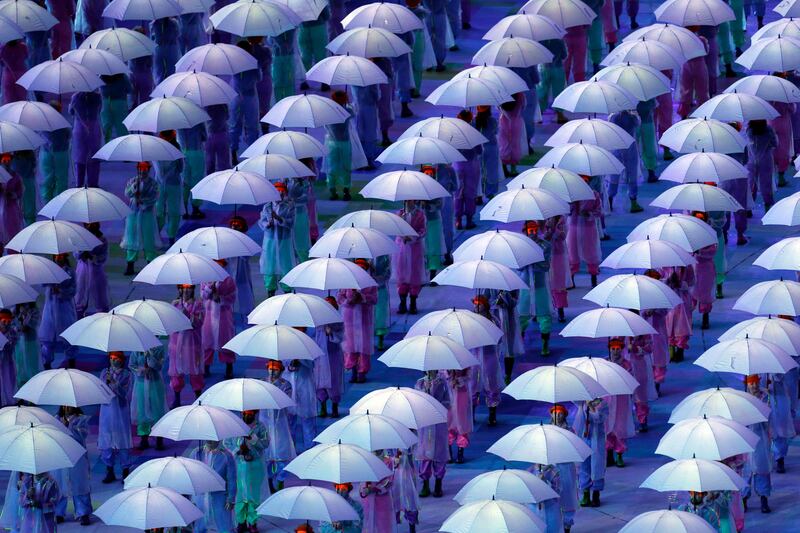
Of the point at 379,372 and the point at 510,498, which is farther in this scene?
the point at 379,372

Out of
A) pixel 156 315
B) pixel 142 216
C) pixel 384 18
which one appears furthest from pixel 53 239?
pixel 384 18

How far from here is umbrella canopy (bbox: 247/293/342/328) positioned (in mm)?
30250

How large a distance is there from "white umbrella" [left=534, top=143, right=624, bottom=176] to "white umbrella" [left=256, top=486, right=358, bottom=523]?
31.4 feet

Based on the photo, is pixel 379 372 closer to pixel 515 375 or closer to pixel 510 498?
pixel 515 375

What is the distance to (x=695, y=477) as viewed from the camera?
2672 cm

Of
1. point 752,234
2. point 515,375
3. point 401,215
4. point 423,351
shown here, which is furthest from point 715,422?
point 752,234

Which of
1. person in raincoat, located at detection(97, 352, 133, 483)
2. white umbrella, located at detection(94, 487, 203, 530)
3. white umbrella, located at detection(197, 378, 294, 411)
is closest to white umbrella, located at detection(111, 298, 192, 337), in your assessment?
person in raincoat, located at detection(97, 352, 133, 483)

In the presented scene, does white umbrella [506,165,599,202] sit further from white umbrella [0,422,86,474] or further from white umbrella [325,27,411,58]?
white umbrella [0,422,86,474]

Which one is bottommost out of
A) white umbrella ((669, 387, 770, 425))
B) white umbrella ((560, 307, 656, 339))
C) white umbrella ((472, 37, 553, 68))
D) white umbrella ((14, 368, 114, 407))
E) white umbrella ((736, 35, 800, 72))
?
white umbrella ((669, 387, 770, 425))

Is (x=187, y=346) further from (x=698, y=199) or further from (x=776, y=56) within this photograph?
(x=776, y=56)

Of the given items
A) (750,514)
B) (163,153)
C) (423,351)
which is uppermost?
(163,153)

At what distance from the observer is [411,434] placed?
2767cm

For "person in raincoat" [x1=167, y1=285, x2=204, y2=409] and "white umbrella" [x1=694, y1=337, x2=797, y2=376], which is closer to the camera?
"white umbrella" [x1=694, y1=337, x2=797, y2=376]

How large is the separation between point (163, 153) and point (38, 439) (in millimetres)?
8390
